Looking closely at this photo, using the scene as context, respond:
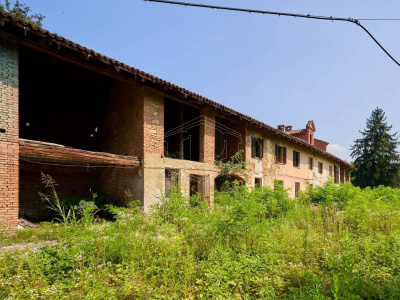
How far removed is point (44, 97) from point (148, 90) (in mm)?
6630

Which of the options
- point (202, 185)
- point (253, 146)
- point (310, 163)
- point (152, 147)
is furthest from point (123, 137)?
point (310, 163)

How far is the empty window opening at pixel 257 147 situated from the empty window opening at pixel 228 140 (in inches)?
49.7

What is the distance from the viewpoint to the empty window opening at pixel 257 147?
16152 millimetres

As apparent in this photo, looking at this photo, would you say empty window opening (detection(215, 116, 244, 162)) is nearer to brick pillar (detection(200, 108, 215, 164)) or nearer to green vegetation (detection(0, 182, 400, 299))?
brick pillar (detection(200, 108, 215, 164))

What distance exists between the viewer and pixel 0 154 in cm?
686

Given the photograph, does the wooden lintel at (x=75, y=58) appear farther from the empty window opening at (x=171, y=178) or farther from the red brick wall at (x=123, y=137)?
the empty window opening at (x=171, y=178)

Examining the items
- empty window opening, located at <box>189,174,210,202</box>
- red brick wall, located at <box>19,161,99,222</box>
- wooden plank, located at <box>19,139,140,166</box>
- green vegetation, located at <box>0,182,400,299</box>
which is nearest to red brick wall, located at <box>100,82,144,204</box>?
red brick wall, located at <box>19,161,99,222</box>

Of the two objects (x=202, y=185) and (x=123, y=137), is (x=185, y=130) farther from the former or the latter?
(x=123, y=137)

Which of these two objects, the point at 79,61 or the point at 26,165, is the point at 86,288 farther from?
the point at 26,165

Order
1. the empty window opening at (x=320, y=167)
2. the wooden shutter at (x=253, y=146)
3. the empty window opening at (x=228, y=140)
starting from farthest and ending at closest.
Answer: the empty window opening at (x=320, y=167), the wooden shutter at (x=253, y=146), the empty window opening at (x=228, y=140)

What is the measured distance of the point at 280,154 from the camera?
19.1 meters

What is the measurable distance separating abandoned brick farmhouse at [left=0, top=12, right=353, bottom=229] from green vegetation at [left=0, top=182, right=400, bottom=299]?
2995 millimetres

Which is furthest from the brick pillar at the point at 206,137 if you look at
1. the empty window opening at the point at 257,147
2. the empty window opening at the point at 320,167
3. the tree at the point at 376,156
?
the tree at the point at 376,156

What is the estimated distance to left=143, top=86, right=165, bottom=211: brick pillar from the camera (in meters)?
10.0
